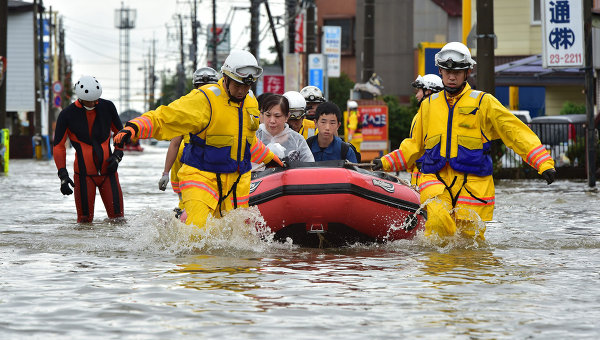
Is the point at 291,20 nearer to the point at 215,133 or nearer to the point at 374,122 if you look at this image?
the point at 374,122

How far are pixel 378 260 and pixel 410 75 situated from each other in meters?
47.5

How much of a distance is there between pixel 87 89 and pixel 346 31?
49393mm

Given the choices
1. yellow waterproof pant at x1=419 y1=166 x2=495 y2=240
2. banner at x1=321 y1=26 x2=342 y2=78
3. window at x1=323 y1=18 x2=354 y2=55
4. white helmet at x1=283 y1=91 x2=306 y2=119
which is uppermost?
window at x1=323 y1=18 x2=354 y2=55

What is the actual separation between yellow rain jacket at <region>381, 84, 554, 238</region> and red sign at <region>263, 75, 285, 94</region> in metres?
22.7

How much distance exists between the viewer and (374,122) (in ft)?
91.3

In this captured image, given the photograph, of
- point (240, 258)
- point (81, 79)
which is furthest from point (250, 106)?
point (81, 79)

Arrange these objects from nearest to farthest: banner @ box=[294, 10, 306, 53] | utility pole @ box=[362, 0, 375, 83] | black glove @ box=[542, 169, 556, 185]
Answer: black glove @ box=[542, 169, 556, 185] → utility pole @ box=[362, 0, 375, 83] → banner @ box=[294, 10, 306, 53]

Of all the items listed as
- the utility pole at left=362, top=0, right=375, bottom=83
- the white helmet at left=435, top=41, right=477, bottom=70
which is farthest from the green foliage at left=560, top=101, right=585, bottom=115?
the white helmet at left=435, top=41, right=477, bottom=70

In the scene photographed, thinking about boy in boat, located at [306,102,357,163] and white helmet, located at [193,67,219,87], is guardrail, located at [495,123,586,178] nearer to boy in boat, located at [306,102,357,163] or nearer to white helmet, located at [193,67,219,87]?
white helmet, located at [193,67,219,87]

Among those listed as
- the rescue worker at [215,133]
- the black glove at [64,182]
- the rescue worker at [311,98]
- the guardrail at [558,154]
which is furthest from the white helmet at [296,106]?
the guardrail at [558,154]

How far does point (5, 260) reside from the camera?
8.85 meters

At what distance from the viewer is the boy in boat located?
429 inches

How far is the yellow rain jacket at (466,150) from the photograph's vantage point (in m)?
9.36

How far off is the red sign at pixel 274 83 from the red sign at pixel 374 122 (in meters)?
4.95
